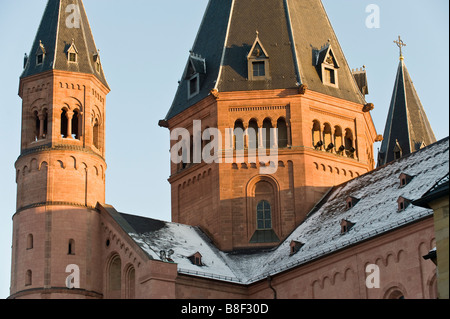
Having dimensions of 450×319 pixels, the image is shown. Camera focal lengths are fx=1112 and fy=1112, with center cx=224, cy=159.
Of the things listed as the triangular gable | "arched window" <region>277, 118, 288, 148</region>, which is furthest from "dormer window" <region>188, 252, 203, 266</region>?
the triangular gable

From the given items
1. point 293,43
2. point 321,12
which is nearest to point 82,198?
point 293,43

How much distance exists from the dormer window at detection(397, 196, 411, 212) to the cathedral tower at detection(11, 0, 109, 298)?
688 inches

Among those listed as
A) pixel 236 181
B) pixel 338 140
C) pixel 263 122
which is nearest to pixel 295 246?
pixel 236 181

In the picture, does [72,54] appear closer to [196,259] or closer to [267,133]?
[267,133]

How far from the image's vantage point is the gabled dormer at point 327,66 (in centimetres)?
7138

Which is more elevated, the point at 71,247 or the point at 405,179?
the point at 405,179

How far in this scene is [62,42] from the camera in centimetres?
6725

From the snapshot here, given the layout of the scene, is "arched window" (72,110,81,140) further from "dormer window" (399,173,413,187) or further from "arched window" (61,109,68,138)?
"dormer window" (399,173,413,187)

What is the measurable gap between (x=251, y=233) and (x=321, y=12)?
17361 mm

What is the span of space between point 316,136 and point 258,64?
5.89 m

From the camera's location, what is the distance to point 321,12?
248 ft

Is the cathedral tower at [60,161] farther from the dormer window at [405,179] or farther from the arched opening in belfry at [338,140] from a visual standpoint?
the dormer window at [405,179]

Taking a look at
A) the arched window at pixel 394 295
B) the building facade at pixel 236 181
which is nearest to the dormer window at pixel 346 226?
the building facade at pixel 236 181
